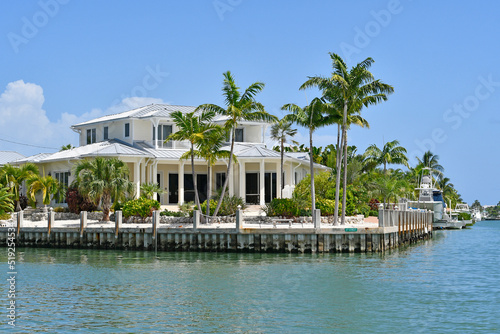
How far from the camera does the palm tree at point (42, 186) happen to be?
48.8 m

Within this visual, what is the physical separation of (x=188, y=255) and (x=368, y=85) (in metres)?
15.1

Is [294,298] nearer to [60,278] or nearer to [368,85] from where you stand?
[60,278]

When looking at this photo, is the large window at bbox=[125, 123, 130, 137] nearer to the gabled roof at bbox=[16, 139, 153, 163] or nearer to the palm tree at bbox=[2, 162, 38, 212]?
the gabled roof at bbox=[16, 139, 153, 163]

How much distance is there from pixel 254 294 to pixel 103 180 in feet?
68.0

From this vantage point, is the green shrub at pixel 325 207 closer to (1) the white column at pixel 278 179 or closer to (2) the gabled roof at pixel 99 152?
(1) the white column at pixel 278 179

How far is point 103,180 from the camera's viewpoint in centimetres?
4194

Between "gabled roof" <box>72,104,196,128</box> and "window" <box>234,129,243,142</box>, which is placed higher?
"gabled roof" <box>72,104,196,128</box>

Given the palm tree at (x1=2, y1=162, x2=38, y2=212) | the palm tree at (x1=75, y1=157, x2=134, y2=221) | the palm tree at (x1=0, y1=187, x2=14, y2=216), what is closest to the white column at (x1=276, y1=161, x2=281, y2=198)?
the palm tree at (x1=75, y1=157, x2=134, y2=221)

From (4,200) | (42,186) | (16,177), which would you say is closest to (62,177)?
(42,186)

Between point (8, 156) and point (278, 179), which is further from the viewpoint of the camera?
point (8, 156)

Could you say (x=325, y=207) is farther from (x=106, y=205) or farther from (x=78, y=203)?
(x=78, y=203)

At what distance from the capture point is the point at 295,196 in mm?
44500

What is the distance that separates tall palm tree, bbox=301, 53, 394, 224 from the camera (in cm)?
3947

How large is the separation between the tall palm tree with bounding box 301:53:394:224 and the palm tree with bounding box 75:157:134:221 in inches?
519
